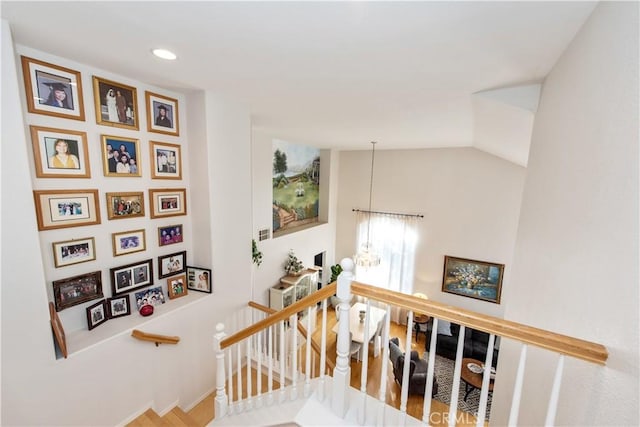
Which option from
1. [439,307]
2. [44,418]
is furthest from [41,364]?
[439,307]

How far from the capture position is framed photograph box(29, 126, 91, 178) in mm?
1729

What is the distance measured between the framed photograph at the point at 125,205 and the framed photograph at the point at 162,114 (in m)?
0.60

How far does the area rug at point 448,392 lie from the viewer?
4.14 metres

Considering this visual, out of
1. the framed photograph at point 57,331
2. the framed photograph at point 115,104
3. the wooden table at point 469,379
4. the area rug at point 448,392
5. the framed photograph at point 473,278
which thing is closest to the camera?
the framed photograph at point 57,331

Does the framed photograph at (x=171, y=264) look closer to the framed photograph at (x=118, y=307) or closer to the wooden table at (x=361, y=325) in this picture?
the framed photograph at (x=118, y=307)

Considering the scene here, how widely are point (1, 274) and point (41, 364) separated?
2.14ft

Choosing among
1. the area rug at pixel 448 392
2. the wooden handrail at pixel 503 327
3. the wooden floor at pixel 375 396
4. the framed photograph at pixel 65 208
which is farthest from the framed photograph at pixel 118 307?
the area rug at pixel 448 392

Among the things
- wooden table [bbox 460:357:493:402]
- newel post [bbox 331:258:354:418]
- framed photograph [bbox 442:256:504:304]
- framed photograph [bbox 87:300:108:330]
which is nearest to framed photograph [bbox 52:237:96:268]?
framed photograph [bbox 87:300:108:330]

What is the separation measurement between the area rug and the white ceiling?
4232 mm

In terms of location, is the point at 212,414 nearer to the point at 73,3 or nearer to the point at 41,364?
the point at 41,364

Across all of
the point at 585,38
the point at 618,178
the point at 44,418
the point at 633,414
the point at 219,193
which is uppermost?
the point at 585,38

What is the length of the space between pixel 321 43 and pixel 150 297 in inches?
98.5

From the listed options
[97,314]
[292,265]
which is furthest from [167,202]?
[292,265]

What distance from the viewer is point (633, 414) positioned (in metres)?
0.69
